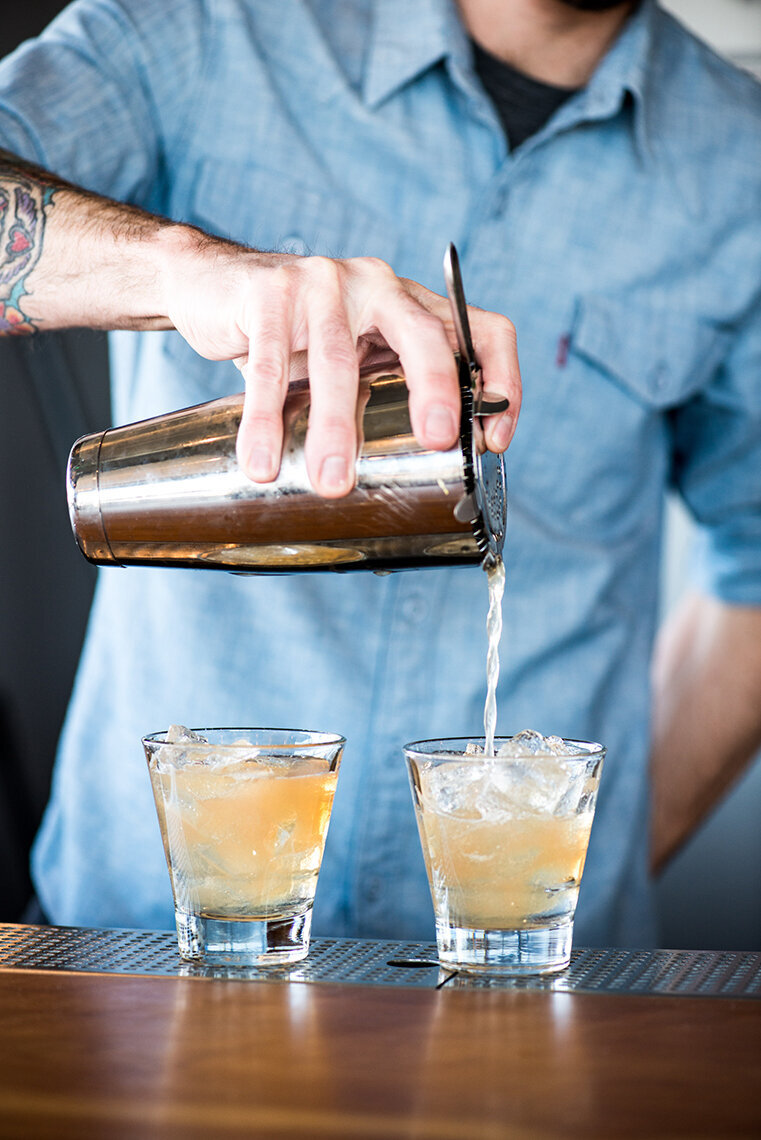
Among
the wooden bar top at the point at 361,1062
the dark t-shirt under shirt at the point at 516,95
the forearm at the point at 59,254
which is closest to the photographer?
the wooden bar top at the point at 361,1062

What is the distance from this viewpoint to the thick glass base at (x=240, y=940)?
40.1 inches

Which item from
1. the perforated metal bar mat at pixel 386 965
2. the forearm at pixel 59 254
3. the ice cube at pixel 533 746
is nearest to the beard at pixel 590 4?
the forearm at pixel 59 254

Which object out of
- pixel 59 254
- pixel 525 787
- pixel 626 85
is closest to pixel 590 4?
pixel 626 85

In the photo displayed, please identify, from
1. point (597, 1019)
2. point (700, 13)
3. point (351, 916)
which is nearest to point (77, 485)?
point (597, 1019)

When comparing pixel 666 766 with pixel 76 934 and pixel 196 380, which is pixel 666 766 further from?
pixel 76 934

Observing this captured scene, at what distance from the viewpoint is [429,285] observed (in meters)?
1.80

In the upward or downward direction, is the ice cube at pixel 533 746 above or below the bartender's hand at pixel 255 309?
below

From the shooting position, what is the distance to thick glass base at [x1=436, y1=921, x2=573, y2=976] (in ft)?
3.31

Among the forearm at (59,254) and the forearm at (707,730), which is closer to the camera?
the forearm at (59,254)

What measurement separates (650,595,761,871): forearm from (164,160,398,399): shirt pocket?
965mm

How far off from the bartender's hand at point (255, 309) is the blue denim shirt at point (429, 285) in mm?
364

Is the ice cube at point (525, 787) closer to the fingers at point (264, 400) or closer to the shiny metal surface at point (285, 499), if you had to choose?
the shiny metal surface at point (285, 499)

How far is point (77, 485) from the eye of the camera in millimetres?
1103

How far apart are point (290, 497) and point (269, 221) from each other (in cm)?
95
